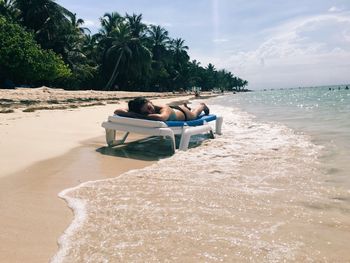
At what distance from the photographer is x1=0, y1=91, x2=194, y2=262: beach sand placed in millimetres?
2389

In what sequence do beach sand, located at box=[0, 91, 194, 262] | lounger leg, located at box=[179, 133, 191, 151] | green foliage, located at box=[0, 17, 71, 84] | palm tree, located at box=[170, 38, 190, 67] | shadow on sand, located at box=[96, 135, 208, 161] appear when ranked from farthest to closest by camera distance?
palm tree, located at box=[170, 38, 190, 67] → green foliage, located at box=[0, 17, 71, 84] → lounger leg, located at box=[179, 133, 191, 151] → shadow on sand, located at box=[96, 135, 208, 161] → beach sand, located at box=[0, 91, 194, 262]

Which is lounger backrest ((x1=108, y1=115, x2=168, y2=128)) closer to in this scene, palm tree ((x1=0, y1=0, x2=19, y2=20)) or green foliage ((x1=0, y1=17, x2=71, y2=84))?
green foliage ((x1=0, y1=17, x2=71, y2=84))

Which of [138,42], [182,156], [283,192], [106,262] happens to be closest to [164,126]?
[182,156]

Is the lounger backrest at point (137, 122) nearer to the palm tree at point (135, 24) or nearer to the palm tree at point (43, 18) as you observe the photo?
the palm tree at point (43, 18)

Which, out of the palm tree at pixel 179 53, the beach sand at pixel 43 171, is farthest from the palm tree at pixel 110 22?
the beach sand at pixel 43 171

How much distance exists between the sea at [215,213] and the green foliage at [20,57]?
2364cm

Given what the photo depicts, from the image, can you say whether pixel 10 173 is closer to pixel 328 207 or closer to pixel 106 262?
pixel 106 262

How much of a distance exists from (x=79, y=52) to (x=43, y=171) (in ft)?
122

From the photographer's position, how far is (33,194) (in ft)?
11.1

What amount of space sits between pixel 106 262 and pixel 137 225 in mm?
588

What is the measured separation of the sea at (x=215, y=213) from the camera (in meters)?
2.25

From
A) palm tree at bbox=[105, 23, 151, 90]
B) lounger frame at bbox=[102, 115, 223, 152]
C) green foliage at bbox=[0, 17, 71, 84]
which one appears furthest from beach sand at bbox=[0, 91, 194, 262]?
palm tree at bbox=[105, 23, 151, 90]

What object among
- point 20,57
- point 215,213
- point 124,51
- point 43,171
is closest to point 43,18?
point 124,51

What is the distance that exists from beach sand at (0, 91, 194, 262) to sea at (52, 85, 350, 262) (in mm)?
167
